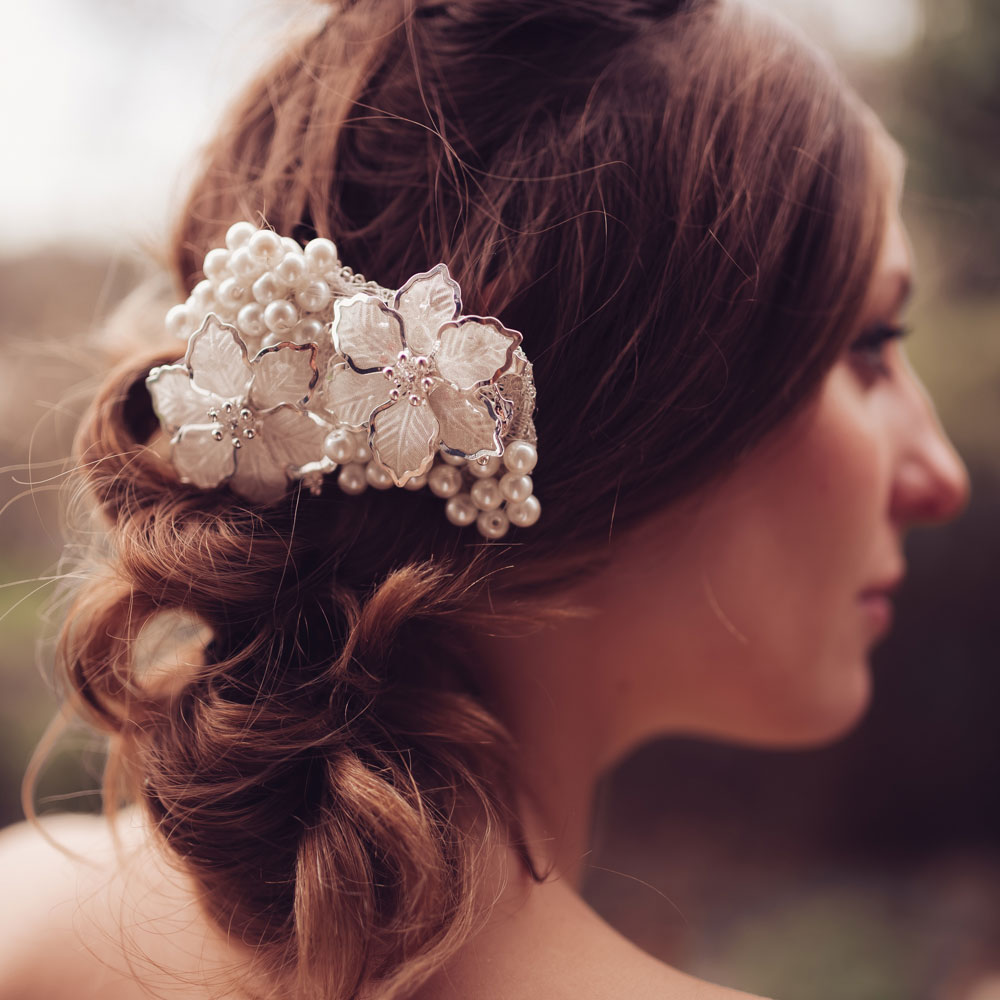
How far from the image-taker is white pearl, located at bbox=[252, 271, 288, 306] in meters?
0.72

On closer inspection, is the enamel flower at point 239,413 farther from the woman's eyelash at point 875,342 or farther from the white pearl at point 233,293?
the woman's eyelash at point 875,342

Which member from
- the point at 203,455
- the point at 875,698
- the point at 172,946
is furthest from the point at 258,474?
the point at 875,698

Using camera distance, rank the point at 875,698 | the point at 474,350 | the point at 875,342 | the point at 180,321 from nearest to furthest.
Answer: the point at 474,350, the point at 180,321, the point at 875,342, the point at 875,698

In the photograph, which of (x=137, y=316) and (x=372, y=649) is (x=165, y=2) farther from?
(x=372, y=649)

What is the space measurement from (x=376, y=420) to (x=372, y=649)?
0.20m

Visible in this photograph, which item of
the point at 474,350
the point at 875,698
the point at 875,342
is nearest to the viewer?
the point at 474,350

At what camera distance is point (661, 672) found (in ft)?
3.19

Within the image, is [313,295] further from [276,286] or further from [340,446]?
[340,446]

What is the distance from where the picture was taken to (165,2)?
1.52 meters

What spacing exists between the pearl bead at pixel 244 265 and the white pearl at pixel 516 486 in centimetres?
29

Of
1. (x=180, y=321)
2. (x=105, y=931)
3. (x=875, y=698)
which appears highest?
(x=180, y=321)

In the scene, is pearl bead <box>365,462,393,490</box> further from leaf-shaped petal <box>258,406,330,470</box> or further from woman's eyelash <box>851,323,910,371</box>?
woman's eyelash <box>851,323,910,371</box>

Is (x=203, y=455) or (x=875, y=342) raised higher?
(x=875, y=342)

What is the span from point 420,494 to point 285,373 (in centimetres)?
16
